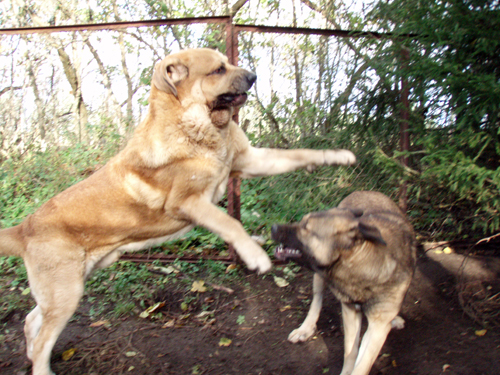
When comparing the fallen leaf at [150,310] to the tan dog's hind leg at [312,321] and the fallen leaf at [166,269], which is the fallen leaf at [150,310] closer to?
the fallen leaf at [166,269]

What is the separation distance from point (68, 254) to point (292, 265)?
8.43 feet

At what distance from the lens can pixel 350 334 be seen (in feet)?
9.70

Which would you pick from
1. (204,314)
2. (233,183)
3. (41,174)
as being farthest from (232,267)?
(41,174)

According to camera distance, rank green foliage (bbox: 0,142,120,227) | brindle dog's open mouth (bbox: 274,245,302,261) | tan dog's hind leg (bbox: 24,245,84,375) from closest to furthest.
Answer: brindle dog's open mouth (bbox: 274,245,302,261)
tan dog's hind leg (bbox: 24,245,84,375)
green foliage (bbox: 0,142,120,227)

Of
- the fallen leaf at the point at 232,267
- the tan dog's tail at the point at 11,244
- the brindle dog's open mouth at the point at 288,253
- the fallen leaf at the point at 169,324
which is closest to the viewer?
the brindle dog's open mouth at the point at 288,253

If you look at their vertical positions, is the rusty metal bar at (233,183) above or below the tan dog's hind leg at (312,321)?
above

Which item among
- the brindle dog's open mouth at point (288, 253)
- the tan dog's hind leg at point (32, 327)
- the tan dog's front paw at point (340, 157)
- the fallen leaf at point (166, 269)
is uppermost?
the tan dog's front paw at point (340, 157)

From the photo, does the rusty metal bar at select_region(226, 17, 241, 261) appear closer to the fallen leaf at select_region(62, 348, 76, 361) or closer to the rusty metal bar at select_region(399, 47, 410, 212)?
the rusty metal bar at select_region(399, 47, 410, 212)

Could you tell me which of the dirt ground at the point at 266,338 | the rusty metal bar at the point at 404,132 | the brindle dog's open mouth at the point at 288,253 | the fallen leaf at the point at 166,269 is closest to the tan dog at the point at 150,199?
the brindle dog's open mouth at the point at 288,253

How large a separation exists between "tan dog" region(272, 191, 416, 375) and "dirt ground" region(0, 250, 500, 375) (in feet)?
1.62

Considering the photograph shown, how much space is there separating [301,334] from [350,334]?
61 cm

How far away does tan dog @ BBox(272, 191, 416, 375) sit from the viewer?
2.70 m

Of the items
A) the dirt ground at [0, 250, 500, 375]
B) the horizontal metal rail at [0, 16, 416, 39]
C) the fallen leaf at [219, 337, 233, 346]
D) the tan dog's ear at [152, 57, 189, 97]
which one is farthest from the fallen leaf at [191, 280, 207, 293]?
the horizontal metal rail at [0, 16, 416, 39]

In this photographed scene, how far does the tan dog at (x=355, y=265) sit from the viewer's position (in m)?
2.70
